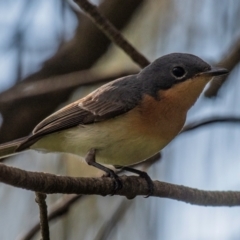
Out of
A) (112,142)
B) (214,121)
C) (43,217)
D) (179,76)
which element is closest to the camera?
(43,217)

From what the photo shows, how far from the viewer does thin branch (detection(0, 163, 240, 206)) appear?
2.41 m

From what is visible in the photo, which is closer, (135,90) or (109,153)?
(109,153)

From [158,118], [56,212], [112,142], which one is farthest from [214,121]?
[56,212]

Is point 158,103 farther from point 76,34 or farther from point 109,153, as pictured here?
point 76,34

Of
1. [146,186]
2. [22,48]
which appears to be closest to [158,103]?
[146,186]

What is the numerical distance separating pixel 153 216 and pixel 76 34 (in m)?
1.61

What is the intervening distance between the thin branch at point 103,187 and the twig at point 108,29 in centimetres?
108

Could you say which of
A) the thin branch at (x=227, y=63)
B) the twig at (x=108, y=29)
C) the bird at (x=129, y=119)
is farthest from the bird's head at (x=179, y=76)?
the thin branch at (x=227, y=63)

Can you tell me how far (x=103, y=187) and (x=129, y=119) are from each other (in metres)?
0.74

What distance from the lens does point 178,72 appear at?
392cm

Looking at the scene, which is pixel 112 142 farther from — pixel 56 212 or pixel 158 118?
pixel 56 212

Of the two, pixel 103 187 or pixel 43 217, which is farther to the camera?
pixel 103 187

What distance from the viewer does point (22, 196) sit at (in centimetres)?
513

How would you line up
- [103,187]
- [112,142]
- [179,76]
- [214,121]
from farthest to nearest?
[214,121], [179,76], [112,142], [103,187]
